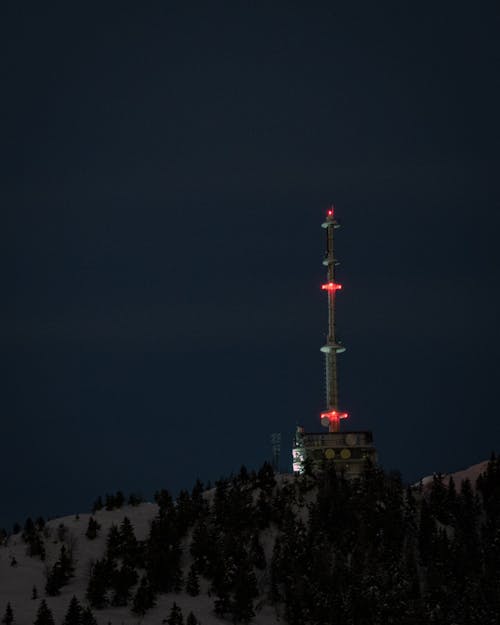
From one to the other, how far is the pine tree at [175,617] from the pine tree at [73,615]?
7.74 meters

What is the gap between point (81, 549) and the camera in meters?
102

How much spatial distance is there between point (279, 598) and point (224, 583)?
5340mm

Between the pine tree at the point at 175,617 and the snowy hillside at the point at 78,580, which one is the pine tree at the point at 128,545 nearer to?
the snowy hillside at the point at 78,580

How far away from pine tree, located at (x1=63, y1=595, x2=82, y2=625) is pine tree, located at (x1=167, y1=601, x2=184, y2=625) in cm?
774

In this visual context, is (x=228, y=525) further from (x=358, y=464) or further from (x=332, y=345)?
(x=332, y=345)

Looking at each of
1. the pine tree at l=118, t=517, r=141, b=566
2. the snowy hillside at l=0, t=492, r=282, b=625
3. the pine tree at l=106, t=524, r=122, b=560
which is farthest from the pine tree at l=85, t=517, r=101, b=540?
the pine tree at l=118, t=517, r=141, b=566

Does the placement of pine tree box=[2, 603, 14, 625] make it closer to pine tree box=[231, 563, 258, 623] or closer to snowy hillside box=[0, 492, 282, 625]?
snowy hillside box=[0, 492, 282, 625]

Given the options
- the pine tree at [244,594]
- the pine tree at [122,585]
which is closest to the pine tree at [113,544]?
the pine tree at [122,585]

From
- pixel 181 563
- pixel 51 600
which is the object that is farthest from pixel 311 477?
pixel 51 600

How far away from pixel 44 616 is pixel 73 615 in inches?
96.5

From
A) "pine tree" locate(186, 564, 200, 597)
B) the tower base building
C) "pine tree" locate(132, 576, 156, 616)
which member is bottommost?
"pine tree" locate(132, 576, 156, 616)

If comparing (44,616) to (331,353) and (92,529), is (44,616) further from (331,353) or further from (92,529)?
(331,353)

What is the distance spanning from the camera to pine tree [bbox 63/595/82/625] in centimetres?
8281

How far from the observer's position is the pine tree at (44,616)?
268 ft
